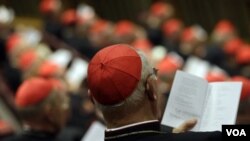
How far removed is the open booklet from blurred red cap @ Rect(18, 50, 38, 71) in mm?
5149

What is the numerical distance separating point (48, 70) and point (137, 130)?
4.46 m

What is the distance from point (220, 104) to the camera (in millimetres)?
2832

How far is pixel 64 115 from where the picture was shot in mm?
3973

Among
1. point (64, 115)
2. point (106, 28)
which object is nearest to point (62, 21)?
point (106, 28)

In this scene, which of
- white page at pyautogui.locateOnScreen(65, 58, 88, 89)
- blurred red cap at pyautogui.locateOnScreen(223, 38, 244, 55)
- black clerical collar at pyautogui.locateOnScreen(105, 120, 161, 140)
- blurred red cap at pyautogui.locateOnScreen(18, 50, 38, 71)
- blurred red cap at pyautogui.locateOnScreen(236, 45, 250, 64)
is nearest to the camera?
black clerical collar at pyautogui.locateOnScreen(105, 120, 161, 140)

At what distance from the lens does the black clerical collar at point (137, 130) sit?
254 centimetres

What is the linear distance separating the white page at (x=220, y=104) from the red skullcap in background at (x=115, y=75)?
1.35 feet

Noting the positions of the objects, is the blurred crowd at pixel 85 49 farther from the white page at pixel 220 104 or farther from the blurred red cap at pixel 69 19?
the white page at pixel 220 104

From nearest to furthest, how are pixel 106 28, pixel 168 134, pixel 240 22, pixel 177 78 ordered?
pixel 168 134 → pixel 177 78 → pixel 106 28 → pixel 240 22

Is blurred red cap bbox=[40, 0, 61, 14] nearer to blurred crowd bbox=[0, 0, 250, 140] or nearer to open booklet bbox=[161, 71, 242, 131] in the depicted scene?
blurred crowd bbox=[0, 0, 250, 140]

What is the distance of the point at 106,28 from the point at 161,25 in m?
2.21

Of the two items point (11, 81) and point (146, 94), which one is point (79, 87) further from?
point (146, 94)

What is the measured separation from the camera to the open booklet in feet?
9.25

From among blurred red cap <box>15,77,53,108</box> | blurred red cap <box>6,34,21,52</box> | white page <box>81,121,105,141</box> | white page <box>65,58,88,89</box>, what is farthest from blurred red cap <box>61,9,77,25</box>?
white page <box>81,121,105,141</box>
